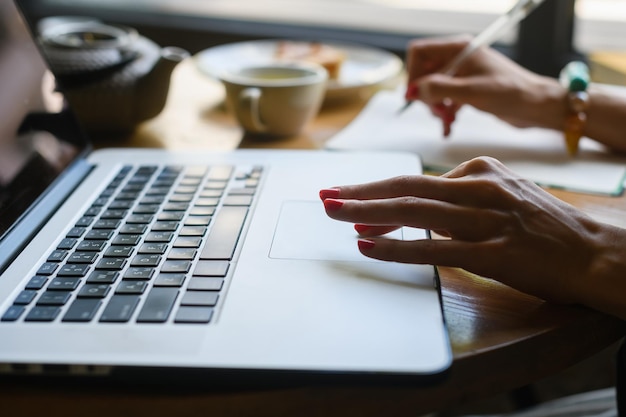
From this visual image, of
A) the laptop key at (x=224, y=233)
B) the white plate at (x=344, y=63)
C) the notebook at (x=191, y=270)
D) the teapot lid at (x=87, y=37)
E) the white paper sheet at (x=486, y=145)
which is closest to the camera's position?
the notebook at (x=191, y=270)

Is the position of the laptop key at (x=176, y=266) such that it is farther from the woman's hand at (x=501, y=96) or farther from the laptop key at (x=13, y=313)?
the woman's hand at (x=501, y=96)

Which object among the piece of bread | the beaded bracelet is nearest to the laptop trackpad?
the beaded bracelet

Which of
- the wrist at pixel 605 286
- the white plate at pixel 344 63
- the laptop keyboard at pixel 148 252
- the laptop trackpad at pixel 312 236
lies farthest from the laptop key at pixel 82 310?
the white plate at pixel 344 63

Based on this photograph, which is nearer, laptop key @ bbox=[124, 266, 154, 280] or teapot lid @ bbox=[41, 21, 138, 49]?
laptop key @ bbox=[124, 266, 154, 280]

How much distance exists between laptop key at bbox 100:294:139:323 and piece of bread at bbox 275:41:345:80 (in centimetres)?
63

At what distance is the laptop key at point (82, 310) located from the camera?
16.9 inches

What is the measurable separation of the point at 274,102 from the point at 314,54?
0.89 ft

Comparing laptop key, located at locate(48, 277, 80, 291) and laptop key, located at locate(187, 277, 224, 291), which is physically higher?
laptop key, located at locate(48, 277, 80, 291)

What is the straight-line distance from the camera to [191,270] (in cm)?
48

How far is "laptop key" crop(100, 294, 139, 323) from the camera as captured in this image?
428mm

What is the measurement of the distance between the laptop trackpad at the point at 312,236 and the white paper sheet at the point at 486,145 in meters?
0.21

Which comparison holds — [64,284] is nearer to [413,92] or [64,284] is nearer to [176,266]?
[176,266]

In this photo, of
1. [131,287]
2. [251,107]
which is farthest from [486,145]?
[131,287]

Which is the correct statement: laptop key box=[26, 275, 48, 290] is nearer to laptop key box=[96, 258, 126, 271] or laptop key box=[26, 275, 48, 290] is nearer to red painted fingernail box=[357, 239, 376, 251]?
laptop key box=[96, 258, 126, 271]
